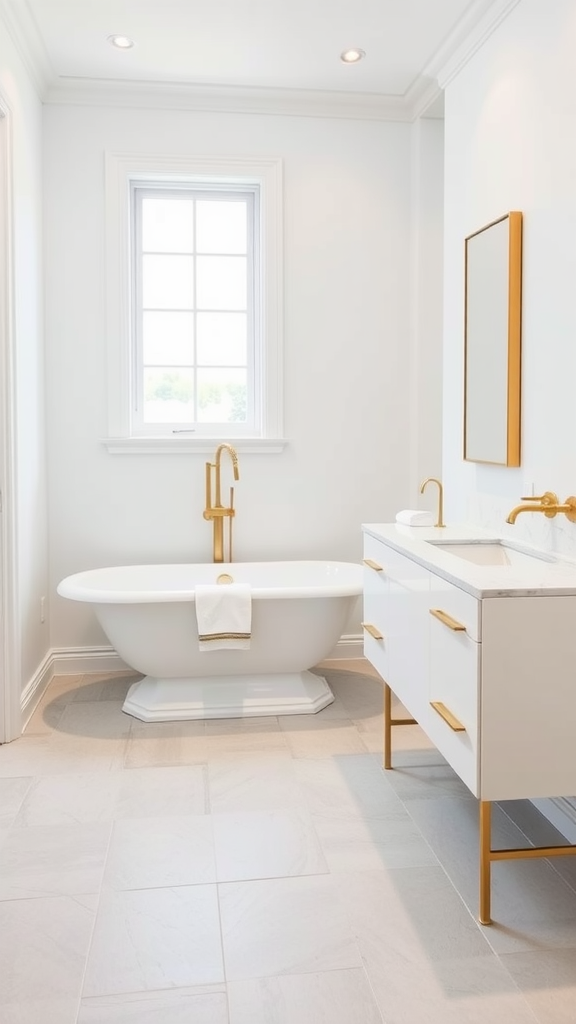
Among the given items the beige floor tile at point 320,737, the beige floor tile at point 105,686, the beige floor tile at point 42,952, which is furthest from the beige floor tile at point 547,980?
the beige floor tile at point 105,686

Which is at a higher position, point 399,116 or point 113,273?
point 399,116

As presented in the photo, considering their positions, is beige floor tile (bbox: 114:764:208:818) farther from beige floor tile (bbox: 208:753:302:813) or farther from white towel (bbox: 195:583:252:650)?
white towel (bbox: 195:583:252:650)

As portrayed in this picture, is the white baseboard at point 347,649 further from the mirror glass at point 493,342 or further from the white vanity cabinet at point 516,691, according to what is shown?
the white vanity cabinet at point 516,691

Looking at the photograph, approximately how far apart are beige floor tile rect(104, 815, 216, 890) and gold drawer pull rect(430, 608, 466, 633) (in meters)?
0.90

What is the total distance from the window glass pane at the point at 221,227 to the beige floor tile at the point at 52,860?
281 cm

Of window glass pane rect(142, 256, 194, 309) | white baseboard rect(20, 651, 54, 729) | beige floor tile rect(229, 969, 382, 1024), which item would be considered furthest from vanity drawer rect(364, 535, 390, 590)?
window glass pane rect(142, 256, 194, 309)

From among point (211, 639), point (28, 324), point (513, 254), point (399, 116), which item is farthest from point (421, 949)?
point (399, 116)

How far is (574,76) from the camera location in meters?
2.36

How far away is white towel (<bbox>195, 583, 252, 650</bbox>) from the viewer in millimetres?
3311

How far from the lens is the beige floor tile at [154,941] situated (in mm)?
1811

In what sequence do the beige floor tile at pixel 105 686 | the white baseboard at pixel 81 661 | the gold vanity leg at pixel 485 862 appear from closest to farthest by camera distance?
the gold vanity leg at pixel 485 862 → the beige floor tile at pixel 105 686 → the white baseboard at pixel 81 661

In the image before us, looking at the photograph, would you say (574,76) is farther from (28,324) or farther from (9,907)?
(9,907)

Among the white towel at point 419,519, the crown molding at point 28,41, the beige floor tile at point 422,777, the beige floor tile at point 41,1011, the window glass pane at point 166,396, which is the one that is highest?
the crown molding at point 28,41

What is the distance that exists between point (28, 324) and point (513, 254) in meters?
2.01
